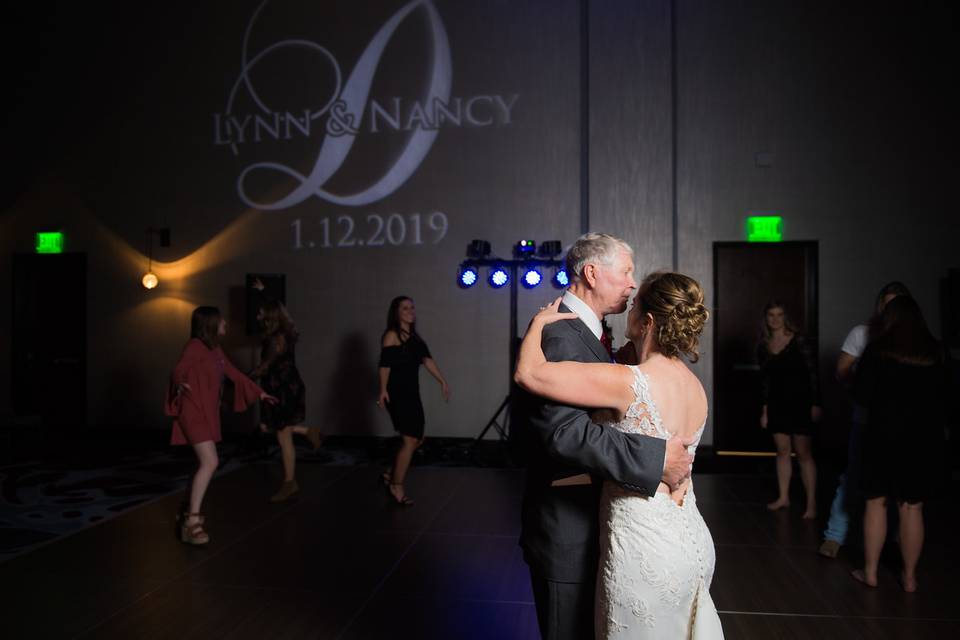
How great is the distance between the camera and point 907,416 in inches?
139

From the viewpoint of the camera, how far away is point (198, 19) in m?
8.34

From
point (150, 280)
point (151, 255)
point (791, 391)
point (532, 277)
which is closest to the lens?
point (791, 391)

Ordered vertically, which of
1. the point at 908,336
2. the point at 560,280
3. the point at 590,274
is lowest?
the point at 908,336

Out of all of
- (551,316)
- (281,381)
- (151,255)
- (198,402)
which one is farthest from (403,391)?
(151,255)

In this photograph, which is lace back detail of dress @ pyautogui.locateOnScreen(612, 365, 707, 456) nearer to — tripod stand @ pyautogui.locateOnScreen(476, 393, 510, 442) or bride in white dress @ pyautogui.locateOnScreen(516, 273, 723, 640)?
bride in white dress @ pyautogui.locateOnScreen(516, 273, 723, 640)

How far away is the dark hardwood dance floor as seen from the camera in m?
3.21

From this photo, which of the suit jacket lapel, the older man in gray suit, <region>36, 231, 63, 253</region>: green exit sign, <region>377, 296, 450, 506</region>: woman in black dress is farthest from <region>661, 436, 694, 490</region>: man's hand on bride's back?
<region>36, 231, 63, 253</region>: green exit sign

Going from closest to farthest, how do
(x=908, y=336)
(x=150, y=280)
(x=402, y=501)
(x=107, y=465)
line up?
(x=908, y=336) < (x=402, y=501) < (x=107, y=465) < (x=150, y=280)

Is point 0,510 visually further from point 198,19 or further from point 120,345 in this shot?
point 198,19

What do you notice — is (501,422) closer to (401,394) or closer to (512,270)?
(512,270)

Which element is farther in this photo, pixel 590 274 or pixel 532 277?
pixel 532 277

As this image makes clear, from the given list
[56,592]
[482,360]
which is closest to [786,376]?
[482,360]

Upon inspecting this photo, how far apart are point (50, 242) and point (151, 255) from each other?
60.1 inches

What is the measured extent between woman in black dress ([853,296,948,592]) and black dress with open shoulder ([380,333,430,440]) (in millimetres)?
3162
